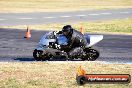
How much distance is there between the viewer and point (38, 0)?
61.2 metres

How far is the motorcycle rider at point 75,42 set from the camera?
17188 millimetres

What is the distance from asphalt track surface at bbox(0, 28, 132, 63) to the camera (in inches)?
736

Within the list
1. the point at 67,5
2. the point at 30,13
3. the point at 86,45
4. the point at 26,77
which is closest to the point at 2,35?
the point at 86,45

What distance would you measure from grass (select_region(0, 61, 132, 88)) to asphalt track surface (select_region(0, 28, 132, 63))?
215 cm

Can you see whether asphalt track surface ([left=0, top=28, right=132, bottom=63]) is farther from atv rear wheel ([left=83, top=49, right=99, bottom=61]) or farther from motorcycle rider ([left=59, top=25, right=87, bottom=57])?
motorcycle rider ([left=59, top=25, right=87, bottom=57])

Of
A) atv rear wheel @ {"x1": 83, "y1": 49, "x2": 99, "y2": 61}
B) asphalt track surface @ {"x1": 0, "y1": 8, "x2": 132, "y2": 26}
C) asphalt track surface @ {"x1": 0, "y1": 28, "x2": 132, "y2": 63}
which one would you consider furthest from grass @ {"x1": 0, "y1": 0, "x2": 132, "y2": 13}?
atv rear wheel @ {"x1": 83, "y1": 49, "x2": 99, "y2": 61}

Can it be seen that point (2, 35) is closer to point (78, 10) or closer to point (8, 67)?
point (8, 67)

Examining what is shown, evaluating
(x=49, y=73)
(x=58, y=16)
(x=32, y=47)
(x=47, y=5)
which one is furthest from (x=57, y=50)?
(x=47, y=5)

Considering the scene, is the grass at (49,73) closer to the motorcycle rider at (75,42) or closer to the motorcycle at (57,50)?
the motorcycle at (57,50)

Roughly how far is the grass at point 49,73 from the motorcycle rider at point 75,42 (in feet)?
4.05

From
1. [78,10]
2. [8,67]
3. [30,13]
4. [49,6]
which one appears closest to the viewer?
[8,67]

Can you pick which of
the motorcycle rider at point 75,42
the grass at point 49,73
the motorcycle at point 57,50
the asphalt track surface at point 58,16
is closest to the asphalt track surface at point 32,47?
the motorcycle at point 57,50

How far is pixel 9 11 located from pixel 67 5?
11.8 m

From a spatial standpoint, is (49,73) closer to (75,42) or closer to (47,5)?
(75,42)
